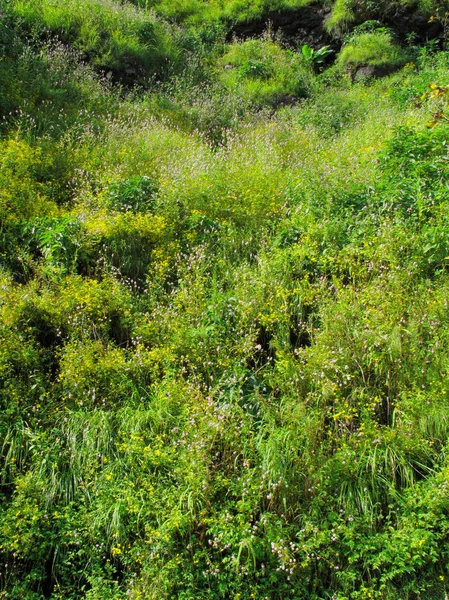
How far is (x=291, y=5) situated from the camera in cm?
1474

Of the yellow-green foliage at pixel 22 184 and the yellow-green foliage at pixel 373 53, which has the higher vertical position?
the yellow-green foliage at pixel 373 53

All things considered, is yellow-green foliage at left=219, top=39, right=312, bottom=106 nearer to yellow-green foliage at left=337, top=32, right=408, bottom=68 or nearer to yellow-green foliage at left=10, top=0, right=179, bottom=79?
yellow-green foliage at left=337, top=32, right=408, bottom=68

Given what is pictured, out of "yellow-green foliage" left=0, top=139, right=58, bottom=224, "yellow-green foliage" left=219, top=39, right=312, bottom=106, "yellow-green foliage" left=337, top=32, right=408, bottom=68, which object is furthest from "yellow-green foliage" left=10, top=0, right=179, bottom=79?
"yellow-green foliage" left=0, top=139, right=58, bottom=224

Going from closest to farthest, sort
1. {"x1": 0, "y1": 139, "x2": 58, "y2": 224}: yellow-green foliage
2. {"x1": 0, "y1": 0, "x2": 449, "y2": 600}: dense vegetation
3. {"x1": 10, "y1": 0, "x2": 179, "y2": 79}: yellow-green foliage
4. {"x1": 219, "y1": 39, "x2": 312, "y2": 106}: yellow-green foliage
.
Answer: {"x1": 0, "y1": 0, "x2": 449, "y2": 600}: dense vegetation, {"x1": 0, "y1": 139, "x2": 58, "y2": 224}: yellow-green foliage, {"x1": 10, "y1": 0, "x2": 179, "y2": 79}: yellow-green foliage, {"x1": 219, "y1": 39, "x2": 312, "y2": 106}: yellow-green foliage

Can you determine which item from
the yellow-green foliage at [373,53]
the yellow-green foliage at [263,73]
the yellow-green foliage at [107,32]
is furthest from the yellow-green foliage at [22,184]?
the yellow-green foliage at [373,53]

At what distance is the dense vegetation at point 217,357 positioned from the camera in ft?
10.8

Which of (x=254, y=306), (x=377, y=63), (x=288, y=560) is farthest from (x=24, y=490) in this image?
(x=377, y=63)

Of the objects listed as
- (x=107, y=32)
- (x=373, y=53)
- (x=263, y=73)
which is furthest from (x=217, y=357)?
(x=373, y=53)

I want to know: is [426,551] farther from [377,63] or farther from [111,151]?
[377,63]

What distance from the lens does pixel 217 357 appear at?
4.44 metres

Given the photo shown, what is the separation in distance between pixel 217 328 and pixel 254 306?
17.8 inches

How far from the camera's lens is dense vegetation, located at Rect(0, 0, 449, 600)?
329 cm

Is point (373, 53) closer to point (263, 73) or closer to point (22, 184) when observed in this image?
point (263, 73)

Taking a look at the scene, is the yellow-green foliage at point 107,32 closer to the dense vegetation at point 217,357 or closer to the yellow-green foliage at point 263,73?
the yellow-green foliage at point 263,73
